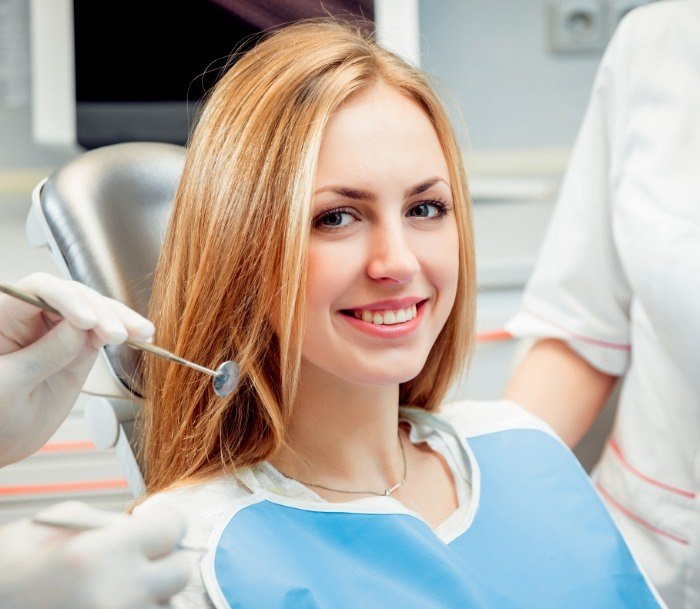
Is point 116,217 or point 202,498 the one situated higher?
point 116,217

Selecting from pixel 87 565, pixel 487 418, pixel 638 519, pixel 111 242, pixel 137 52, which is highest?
pixel 137 52

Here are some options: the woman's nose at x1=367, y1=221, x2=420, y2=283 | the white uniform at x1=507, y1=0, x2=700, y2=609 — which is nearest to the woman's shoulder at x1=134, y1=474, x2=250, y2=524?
the woman's nose at x1=367, y1=221, x2=420, y2=283

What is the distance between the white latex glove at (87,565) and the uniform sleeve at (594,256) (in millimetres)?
840

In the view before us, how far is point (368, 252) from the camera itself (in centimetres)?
88

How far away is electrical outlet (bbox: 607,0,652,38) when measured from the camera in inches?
75.3

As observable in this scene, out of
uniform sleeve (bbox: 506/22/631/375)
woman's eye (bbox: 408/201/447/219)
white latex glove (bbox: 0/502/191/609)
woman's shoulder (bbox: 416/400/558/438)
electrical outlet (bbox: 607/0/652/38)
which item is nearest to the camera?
white latex glove (bbox: 0/502/191/609)

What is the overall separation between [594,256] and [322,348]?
559mm

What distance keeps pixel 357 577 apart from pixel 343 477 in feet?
0.45

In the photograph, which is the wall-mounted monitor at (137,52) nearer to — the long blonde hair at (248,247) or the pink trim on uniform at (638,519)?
the long blonde hair at (248,247)

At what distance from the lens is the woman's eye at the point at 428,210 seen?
37.3 inches

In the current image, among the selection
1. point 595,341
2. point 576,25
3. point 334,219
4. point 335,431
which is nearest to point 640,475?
point 595,341

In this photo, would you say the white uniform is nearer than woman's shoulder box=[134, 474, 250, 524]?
No

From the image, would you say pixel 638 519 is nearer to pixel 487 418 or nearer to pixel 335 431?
pixel 487 418

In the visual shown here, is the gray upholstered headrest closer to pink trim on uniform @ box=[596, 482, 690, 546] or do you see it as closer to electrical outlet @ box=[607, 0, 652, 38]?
pink trim on uniform @ box=[596, 482, 690, 546]
